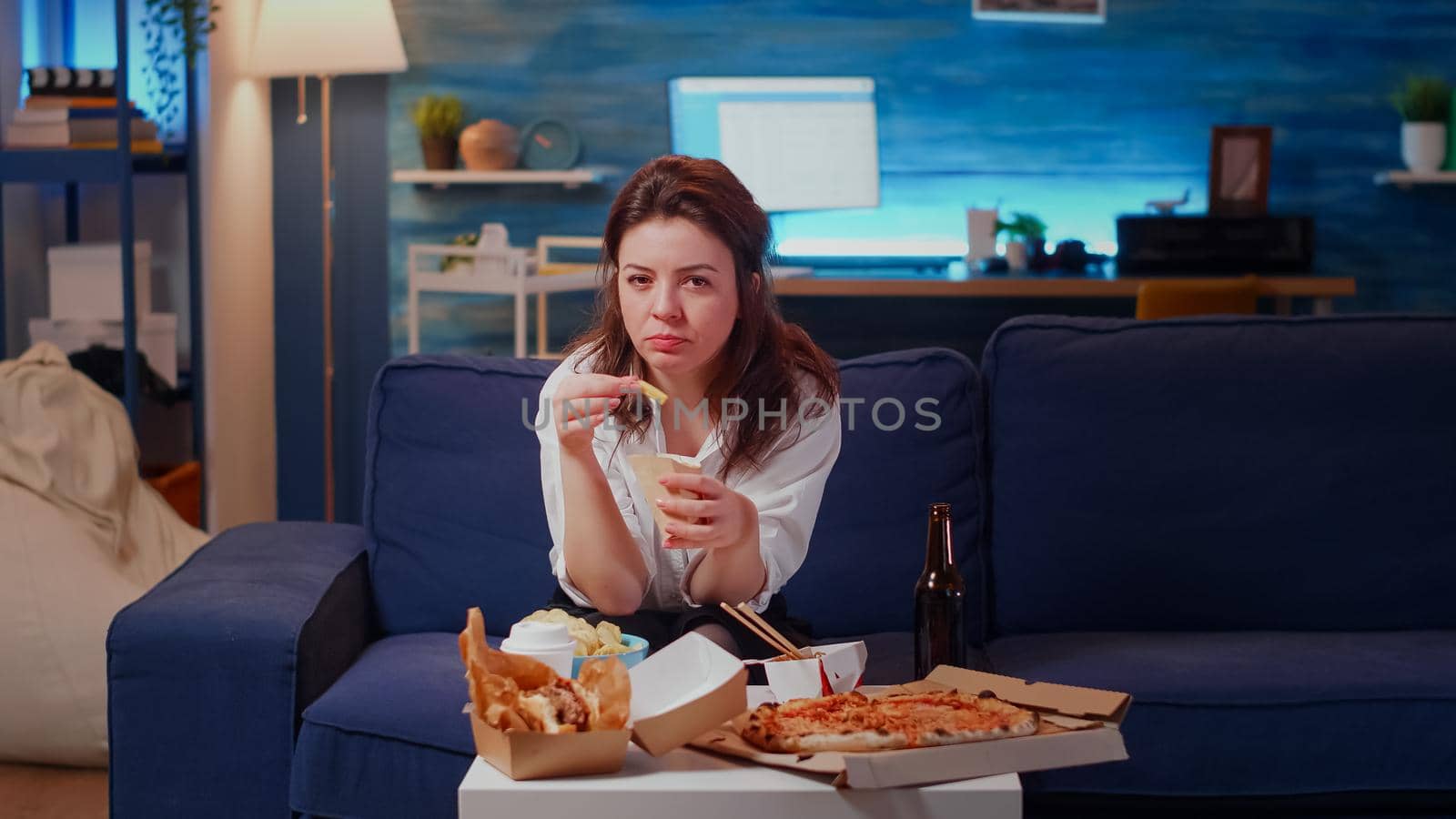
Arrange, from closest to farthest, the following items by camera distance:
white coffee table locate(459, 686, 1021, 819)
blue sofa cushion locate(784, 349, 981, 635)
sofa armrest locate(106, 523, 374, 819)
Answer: white coffee table locate(459, 686, 1021, 819), sofa armrest locate(106, 523, 374, 819), blue sofa cushion locate(784, 349, 981, 635)

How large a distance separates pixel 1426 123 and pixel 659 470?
4.14m

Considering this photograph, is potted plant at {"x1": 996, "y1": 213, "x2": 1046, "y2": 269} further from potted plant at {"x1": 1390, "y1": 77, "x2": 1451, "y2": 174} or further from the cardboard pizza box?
the cardboard pizza box

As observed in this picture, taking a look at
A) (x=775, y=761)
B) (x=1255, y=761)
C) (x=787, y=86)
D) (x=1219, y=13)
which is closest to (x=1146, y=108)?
(x=1219, y=13)

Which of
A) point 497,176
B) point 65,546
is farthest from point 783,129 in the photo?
point 65,546

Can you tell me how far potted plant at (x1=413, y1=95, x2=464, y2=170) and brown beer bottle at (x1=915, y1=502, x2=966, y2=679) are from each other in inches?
138

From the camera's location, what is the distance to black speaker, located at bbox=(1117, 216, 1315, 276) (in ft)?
15.2

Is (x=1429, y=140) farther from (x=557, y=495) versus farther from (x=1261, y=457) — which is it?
(x=557, y=495)

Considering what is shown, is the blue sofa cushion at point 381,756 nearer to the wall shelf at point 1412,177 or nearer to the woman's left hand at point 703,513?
the woman's left hand at point 703,513

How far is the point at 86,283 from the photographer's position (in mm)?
3840

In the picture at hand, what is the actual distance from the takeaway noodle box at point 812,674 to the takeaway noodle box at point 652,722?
0.41ft

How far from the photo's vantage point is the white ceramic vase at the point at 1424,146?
15.6 ft

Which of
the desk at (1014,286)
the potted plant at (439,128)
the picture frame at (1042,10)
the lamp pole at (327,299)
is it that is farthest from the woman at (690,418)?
the picture frame at (1042,10)

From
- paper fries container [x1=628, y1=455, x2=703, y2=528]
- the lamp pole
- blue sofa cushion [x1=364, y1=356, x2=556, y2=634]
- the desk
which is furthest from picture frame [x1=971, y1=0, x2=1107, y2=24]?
paper fries container [x1=628, y1=455, x2=703, y2=528]

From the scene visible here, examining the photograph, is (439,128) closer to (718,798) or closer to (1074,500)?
(1074,500)
